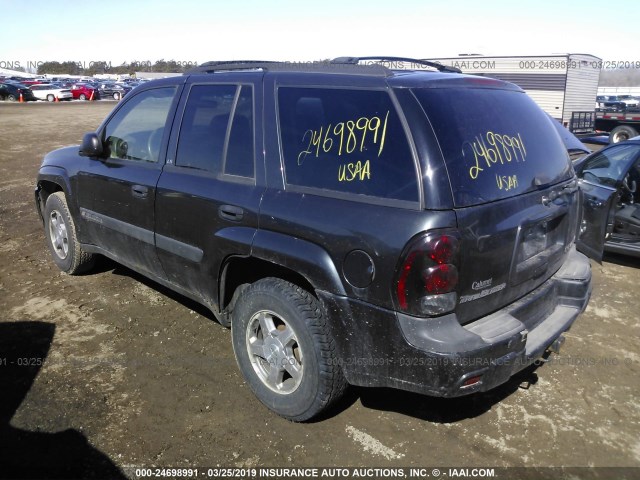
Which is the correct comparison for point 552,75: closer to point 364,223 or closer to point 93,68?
point 364,223

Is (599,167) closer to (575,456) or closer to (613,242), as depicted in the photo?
(613,242)

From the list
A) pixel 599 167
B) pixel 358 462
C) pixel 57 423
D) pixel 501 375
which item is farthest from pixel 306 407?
pixel 599 167

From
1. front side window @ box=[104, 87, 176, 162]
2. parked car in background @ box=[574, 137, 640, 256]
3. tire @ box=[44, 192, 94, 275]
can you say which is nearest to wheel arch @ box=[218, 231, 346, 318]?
front side window @ box=[104, 87, 176, 162]

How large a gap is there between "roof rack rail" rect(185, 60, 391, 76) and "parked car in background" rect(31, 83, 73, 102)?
4087 centimetres

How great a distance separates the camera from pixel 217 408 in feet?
10.6

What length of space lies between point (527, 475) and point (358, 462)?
0.86 meters

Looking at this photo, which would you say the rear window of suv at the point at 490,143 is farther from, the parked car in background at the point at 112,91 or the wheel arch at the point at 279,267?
the parked car in background at the point at 112,91

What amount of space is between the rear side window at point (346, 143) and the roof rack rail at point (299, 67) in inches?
6.0

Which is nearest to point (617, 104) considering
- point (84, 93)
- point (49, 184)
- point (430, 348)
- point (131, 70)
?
point (49, 184)

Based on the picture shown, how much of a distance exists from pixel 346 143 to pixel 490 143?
2.45 ft

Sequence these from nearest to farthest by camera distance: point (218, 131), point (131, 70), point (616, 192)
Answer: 1. point (218, 131)
2. point (616, 192)
3. point (131, 70)

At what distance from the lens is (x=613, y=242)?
5.56 meters

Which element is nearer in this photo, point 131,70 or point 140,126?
point 140,126

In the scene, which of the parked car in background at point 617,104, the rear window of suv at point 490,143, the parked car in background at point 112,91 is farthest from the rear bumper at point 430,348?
the parked car in background at point 112,91
